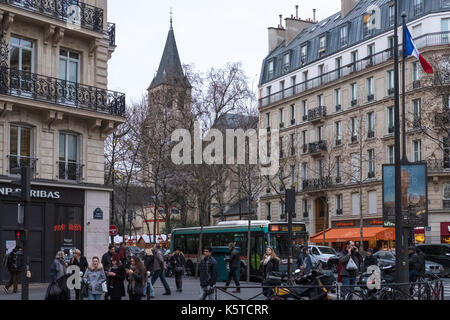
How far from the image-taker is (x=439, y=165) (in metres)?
47.4

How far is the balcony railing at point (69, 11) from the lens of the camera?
25.2 metres

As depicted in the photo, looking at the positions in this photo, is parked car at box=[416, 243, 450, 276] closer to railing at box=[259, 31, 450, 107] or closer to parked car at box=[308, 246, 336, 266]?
parked car at box=[308, 246, 336, 266]

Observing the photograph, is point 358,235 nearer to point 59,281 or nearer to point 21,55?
point 21,55

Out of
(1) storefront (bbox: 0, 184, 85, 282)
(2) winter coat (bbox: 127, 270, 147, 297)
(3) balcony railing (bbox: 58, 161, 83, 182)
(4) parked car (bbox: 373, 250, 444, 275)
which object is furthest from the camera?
(4) parked car (bbox: 373, 250, 444, 275)

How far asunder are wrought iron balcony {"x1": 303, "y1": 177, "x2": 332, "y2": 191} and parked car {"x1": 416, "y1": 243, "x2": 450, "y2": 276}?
59.0 ft

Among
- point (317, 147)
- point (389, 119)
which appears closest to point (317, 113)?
point (317, 147)

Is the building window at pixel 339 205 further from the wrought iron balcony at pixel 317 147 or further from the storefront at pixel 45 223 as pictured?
the storefront at pixel 45 223

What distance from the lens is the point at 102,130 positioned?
2770 centimetres

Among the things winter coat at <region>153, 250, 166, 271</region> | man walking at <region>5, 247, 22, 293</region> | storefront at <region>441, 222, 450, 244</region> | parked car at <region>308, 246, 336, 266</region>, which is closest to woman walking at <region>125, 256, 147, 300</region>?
winter coat at <region>153, 250, 166, 271</region>

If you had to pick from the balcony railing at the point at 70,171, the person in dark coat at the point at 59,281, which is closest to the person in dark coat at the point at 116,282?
the person in dark coat at the point at 59,281

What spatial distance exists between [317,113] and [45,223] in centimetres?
3624

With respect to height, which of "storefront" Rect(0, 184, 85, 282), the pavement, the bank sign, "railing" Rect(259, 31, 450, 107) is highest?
"railing" Rect(259, 31, 450, 107)

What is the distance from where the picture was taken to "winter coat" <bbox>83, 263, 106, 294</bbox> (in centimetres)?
1547
